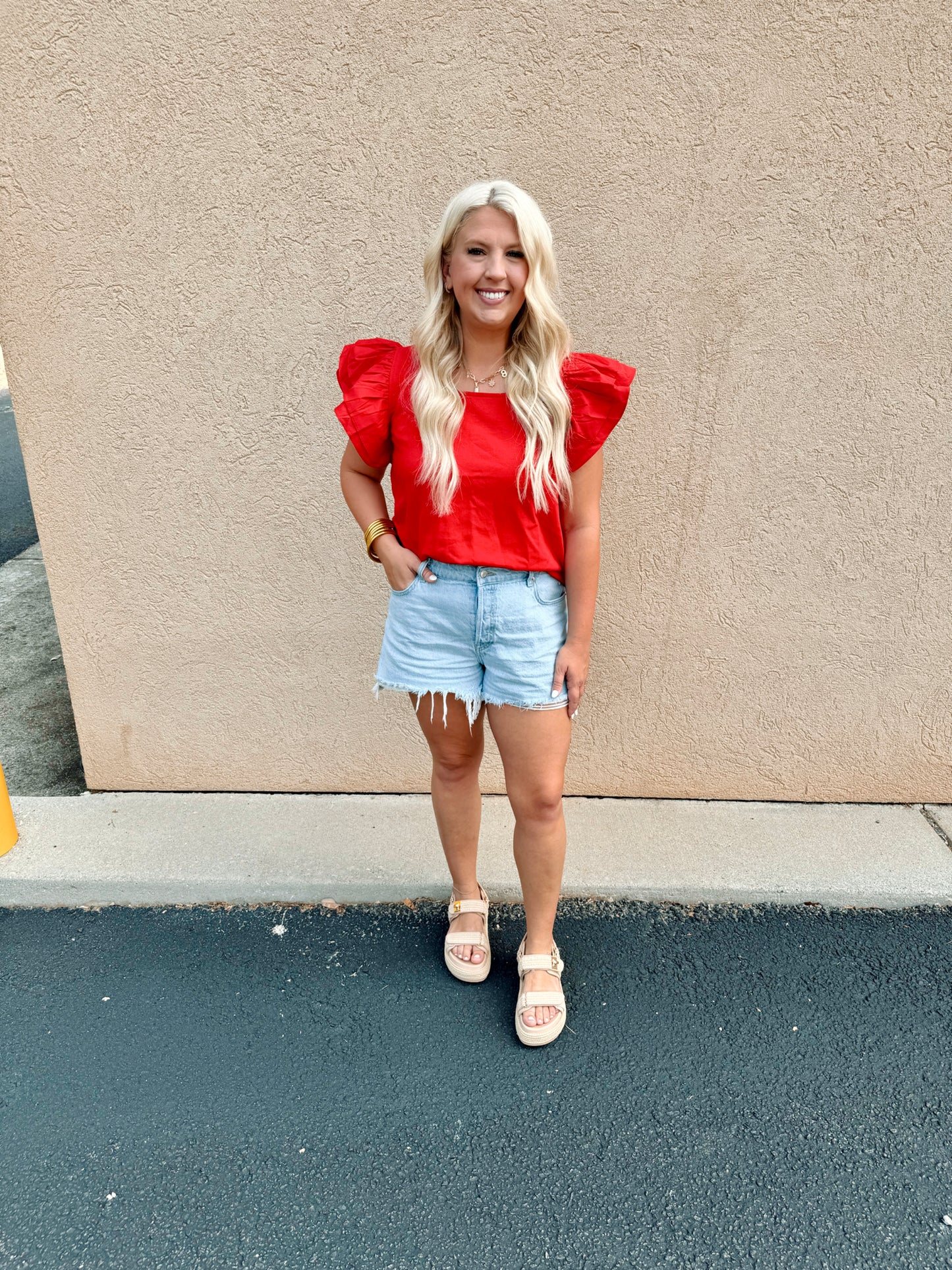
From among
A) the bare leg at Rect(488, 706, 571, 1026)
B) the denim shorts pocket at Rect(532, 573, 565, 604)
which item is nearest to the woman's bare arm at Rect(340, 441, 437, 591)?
the denim shorts pocket at Rect(532, 573, 565, 604)

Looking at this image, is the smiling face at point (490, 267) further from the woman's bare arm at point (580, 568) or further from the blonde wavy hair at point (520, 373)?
the woman's bare arm at point (580, 568)

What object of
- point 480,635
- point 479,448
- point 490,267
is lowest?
point 480,635

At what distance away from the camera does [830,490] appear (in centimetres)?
262

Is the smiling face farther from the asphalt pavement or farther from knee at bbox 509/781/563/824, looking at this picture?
the asphalt pavement

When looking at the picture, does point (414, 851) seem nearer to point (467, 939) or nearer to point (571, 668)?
point (467, 939)

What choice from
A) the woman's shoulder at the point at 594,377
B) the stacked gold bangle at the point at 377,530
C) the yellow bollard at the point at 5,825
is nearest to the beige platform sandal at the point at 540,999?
the stacked gold bangle at the point at 377,530

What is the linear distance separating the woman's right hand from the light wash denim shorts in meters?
0.01

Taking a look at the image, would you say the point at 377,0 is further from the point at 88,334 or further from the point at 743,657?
the point at 743,657

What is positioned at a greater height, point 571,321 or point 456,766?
point 571,321

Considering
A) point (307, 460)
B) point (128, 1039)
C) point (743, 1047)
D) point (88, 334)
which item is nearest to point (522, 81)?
point (307, 460)

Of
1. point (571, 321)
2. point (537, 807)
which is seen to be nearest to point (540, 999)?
point (537, 807)

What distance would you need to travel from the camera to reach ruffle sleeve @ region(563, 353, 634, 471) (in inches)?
72.2

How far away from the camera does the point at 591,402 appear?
1840mm

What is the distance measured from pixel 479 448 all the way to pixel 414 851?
152 cm
